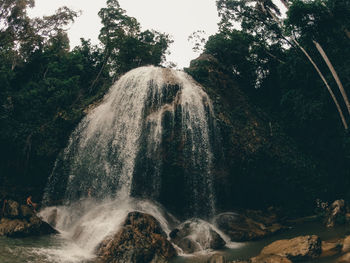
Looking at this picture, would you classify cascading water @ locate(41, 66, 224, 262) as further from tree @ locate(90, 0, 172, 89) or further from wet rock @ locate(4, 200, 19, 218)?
tree @ locate(90, 0, 172, 89)

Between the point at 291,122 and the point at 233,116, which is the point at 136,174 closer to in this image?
the point at 233,116

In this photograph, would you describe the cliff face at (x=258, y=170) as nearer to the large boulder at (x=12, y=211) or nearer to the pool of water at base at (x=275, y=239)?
the pool of water at base at (x=275, y=239)

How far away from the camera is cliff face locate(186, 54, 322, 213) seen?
17.5 m

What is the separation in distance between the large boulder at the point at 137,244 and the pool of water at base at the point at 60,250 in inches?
21.1

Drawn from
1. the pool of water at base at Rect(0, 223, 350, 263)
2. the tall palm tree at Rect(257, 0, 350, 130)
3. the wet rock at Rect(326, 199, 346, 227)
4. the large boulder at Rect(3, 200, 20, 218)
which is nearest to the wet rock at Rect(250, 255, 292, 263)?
the pool of water at base at Rect(0, 223, 350, 263)

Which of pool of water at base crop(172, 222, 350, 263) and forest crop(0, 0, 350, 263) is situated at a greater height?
forest crop(0, 0, 350, 263)

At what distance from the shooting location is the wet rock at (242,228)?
12438mm

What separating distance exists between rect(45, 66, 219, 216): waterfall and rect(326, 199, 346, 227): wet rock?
6.30 metres

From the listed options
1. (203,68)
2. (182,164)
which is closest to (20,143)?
(182,164)

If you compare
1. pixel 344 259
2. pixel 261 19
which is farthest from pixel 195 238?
pixel 261 19

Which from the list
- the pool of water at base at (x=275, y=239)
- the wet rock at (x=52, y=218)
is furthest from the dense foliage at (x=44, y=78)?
the pool of water at base at (x=275, y=239)

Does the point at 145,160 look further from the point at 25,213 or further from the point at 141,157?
the point at 25,213

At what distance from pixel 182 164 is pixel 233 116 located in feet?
18.9

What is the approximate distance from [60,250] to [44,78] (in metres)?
17.4
